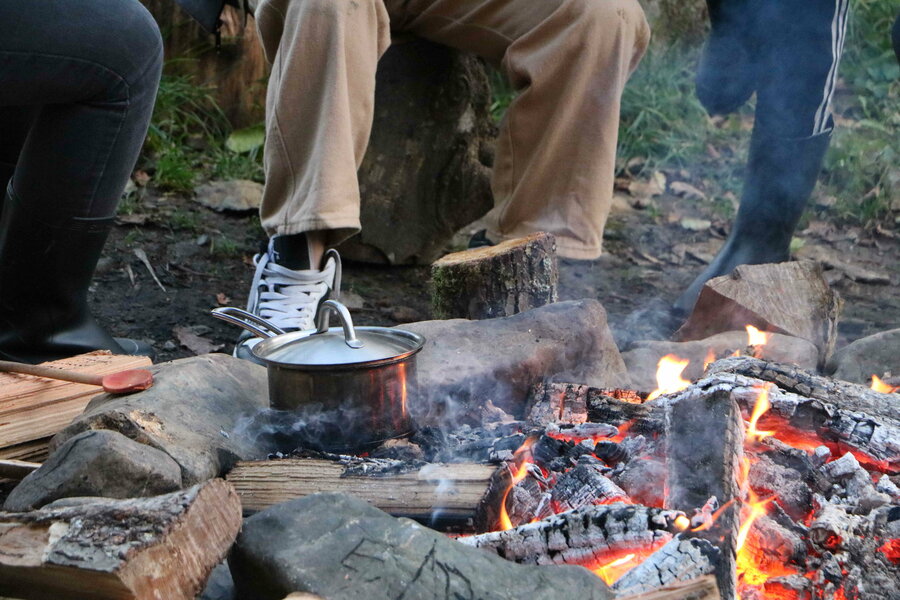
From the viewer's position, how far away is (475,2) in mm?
3277

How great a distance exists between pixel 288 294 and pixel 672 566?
1.64 meters

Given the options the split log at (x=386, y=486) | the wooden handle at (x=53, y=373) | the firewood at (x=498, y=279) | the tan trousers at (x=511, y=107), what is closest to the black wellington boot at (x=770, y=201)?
the tan trousers at (x=511, y=107)

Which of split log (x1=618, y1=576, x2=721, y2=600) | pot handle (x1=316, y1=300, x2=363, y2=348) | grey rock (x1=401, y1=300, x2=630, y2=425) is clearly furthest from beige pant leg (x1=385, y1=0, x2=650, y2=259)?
split log (x1=618, y1=576, x2=721, y2=600)

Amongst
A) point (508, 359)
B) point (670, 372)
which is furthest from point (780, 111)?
point (508, 359)

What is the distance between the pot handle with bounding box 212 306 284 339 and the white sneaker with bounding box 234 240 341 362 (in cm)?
27

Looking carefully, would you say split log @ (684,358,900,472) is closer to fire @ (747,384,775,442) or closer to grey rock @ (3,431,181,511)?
fire @ (747,384,775,442)

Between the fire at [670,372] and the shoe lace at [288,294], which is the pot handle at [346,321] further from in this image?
the fire at [670,372]

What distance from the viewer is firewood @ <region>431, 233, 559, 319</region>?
292 cm

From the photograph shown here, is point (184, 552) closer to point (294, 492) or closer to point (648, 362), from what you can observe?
point (294, 492)

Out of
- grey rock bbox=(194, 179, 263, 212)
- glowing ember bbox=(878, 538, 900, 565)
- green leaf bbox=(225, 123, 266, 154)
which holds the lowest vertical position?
glowing ember bbox=(878, 538, 900, 565)

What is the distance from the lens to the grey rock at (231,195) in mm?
4664

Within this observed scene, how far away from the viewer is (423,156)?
4184 mm

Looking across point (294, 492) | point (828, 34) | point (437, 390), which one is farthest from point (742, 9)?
point (294, 492)

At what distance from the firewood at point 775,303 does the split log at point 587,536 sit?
1.60m
